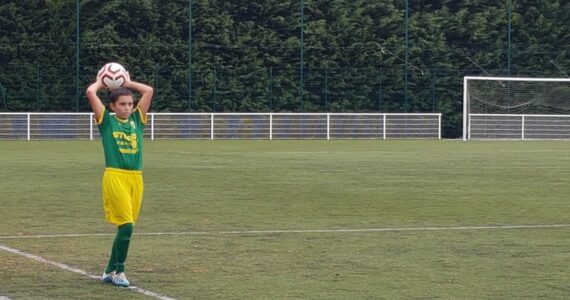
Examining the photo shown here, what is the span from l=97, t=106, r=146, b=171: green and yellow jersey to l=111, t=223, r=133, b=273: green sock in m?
0.47

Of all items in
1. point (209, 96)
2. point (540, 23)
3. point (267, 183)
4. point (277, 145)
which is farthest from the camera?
point (540, 23)

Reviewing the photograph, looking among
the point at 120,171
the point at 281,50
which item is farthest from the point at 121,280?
the point at 281,50

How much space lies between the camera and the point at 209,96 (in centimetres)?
4688

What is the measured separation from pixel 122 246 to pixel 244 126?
36.8 metres

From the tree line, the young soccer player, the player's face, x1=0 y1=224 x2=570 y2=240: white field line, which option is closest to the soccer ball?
the young soccer player

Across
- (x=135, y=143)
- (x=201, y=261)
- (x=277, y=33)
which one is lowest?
(x=201, y=261)

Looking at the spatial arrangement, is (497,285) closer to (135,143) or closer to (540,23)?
(135,143)

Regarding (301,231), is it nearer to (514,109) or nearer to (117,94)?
(117,94)

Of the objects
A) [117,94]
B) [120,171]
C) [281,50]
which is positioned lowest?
[120,171]

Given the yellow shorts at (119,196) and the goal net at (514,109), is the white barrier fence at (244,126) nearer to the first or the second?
the goal net at (514,109)

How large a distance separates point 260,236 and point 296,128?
3390 centimetres

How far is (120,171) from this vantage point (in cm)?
960

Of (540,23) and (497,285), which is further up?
(540,23)

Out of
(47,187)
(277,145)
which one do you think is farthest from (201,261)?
(277,145)
